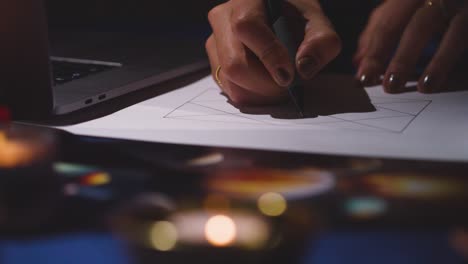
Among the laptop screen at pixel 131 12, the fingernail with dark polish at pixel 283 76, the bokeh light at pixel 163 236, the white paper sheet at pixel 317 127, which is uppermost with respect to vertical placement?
the fingernail with dark polish at pixel 283 76

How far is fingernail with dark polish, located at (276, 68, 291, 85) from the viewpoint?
20.5 inches

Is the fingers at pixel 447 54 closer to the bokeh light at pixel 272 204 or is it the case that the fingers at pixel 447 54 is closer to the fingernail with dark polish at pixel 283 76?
the fingernail with dark polish at pixel 283 76

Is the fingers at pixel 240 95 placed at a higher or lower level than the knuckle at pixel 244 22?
lower

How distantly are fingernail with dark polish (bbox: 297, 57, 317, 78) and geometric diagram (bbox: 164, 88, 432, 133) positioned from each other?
51 millimetres

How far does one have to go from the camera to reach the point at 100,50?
2.45ft

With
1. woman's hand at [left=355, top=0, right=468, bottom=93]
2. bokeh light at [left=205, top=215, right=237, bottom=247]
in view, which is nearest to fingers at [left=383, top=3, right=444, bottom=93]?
woman's hand at [left=355, top=0, right=468, bottom=93]

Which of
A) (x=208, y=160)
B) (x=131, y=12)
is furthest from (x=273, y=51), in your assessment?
(x=131, y=12)

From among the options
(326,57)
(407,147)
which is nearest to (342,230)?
(407,147)

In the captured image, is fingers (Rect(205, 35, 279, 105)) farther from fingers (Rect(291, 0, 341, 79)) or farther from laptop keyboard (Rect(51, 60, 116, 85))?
laptop keyboard (Rect(51, 60, 116, 85))

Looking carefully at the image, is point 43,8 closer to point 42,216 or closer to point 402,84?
point 42,216

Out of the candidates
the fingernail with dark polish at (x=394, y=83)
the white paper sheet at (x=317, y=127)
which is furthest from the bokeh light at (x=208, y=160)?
the fingernail with dark polish at (x=394, y=83)

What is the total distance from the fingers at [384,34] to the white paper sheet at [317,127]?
106 mm

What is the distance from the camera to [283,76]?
52 cm

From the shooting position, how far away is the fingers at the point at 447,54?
62cm
